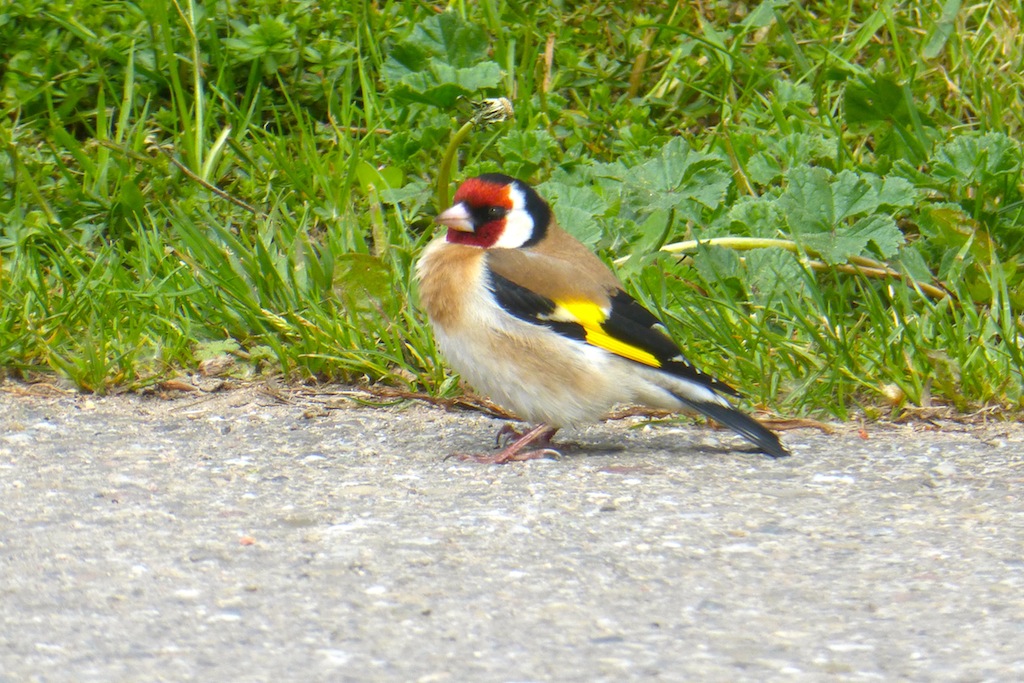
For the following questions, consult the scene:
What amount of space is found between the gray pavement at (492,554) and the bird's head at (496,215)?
66 cm

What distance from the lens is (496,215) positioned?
489 centimetres

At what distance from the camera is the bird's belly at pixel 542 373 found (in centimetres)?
446

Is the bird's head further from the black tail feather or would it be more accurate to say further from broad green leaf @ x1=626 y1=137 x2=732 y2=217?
broad green leaf @ x1=626 y1=137 x2=732 y2=217

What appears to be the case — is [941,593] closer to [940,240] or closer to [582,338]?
[582,338]

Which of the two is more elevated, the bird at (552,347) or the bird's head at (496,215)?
the bird's head at (496,215)

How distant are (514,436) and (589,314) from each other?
527mm

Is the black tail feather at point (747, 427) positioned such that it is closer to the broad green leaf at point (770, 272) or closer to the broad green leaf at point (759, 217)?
the broad green leaf at point (770, 272)

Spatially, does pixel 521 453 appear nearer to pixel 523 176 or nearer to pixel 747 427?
pixel 747 427

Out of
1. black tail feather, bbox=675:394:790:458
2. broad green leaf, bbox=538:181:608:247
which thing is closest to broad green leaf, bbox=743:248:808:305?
broad green leaf, bbox=538:181:608:247

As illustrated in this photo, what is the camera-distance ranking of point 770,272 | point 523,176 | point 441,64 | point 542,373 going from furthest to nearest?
1. point 441,64
2. point 523,176
3. point 770,272
4. point 542,373

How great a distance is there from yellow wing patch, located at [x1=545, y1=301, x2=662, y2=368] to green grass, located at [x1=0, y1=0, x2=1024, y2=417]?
63cm

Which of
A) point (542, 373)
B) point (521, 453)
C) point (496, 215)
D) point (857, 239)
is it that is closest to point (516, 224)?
A: point (496, 215)

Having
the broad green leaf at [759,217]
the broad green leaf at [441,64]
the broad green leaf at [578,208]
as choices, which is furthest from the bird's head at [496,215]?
the broad green leaf at [441,64]

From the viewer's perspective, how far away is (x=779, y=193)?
6.07 meters
